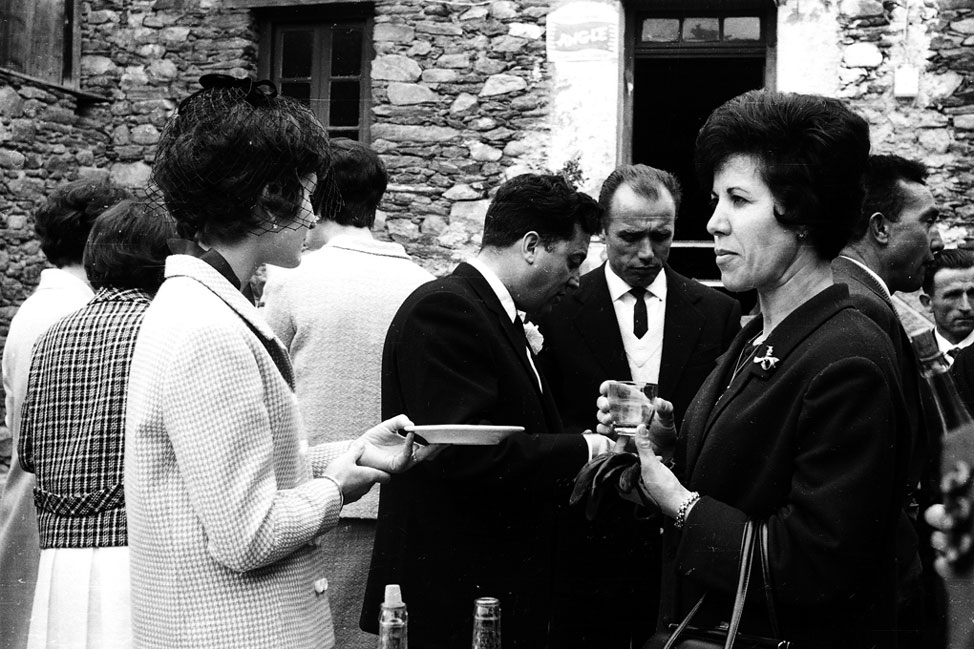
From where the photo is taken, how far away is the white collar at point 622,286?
15.1 ft

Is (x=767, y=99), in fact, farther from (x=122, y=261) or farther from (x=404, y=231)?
(x=404, y=231)

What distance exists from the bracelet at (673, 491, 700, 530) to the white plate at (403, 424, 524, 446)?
0.44m

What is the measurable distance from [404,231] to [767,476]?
7043 millimetres

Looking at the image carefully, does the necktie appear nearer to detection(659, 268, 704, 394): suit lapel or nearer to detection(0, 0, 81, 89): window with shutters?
detection(659, 268, 704, 394): suit lapel

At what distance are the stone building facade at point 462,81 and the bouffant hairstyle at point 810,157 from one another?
608 centimetres

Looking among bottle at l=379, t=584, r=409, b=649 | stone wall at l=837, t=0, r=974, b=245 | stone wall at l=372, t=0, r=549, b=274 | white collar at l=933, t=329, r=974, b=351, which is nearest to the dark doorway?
stone wall at l=837, t=0, r=974, b=245

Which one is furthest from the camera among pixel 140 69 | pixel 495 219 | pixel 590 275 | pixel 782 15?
pixel 140 69

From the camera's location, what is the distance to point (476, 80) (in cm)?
897

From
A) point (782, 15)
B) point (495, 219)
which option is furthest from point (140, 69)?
point (495, 219)

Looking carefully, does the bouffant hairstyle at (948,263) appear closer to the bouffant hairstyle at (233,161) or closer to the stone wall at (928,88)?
the stone wall at (928,88)

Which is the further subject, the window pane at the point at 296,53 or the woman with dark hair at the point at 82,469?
the window pane at the point at 296,53

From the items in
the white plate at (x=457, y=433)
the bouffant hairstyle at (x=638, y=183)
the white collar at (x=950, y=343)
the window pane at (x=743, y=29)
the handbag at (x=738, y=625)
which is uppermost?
the window pane at (x=743, y=29)

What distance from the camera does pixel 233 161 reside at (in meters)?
2.31

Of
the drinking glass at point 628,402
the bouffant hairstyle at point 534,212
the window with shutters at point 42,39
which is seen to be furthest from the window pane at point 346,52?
the drinking glass at point 628,402
